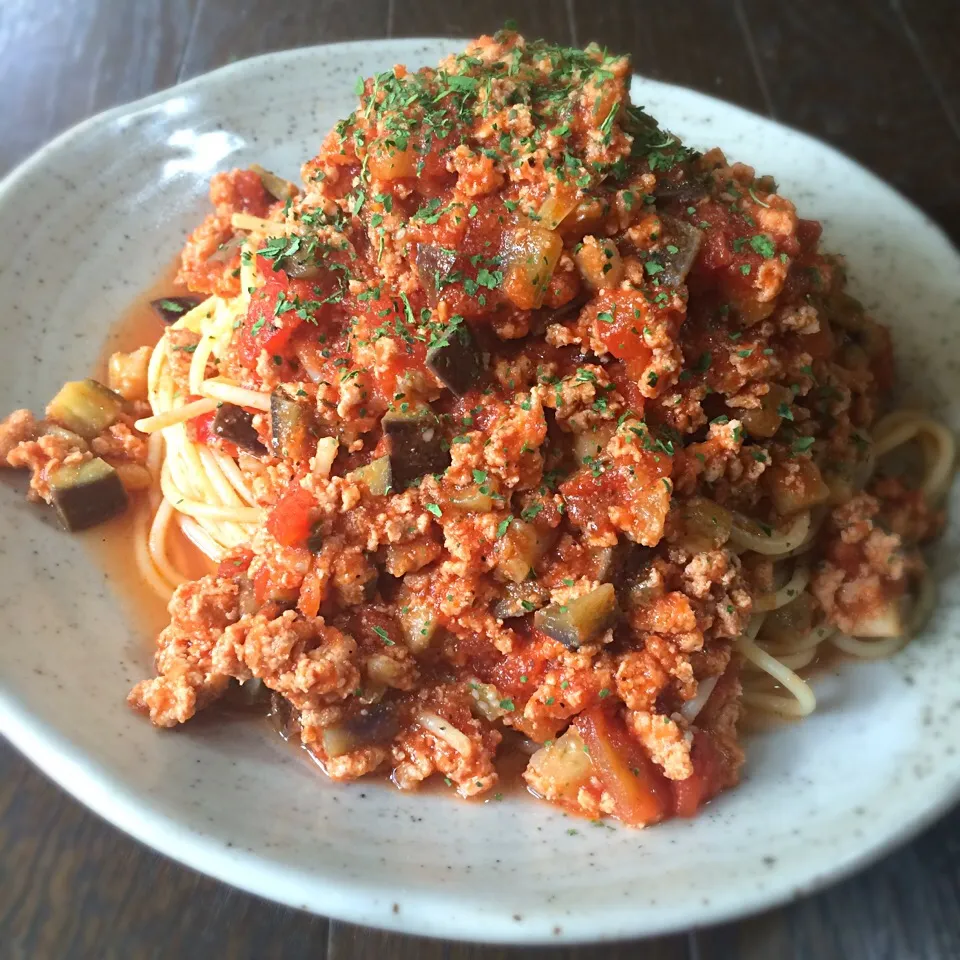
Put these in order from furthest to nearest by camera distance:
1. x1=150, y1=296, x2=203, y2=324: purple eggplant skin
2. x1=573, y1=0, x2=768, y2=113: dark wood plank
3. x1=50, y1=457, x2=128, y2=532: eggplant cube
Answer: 1. x1=573, y1=0, x2=768, y2=113: dark wood plank
2. x1=150, y1=296, x2=203, y2=324: purple eggplant skin
3. x1=50, y1=457, x2=128, y2=532: eggplant cube

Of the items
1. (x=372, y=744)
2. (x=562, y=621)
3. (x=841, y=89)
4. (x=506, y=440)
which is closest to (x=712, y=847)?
(x=562, y=621)

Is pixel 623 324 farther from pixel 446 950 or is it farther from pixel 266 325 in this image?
pixel 446 950

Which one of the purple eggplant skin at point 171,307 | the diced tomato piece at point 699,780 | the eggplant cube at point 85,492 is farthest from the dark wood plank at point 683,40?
the diced tomato piece at point 699,780

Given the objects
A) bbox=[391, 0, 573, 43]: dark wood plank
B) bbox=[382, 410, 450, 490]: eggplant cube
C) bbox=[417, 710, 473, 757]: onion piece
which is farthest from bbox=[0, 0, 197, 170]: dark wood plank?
bbox=[417, 710, 473, 757]: onion piece

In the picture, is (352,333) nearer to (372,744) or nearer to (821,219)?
(372,744)

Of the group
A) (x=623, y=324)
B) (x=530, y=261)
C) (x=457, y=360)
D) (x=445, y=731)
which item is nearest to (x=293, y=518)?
(x=457, y=360)

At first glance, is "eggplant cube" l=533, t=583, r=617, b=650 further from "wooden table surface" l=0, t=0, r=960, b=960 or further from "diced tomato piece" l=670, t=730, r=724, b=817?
"wooden table surface" l=0, t=0, r=960, b=960

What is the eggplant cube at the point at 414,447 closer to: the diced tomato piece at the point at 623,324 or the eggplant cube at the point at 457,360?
the eggplant cube at the point at 457,360
